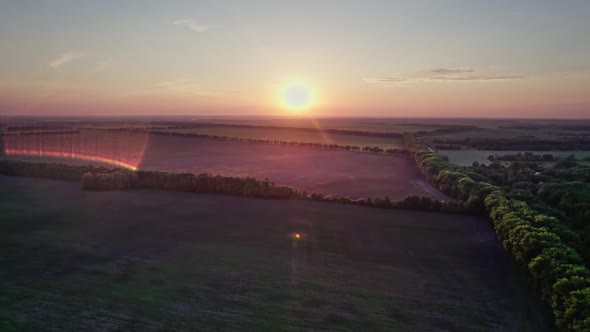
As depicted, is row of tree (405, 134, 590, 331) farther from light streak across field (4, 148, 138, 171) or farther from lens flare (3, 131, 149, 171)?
light streak across field (4, 148, 138, 171)

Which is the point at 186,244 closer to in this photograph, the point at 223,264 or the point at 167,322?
the point at 223,264

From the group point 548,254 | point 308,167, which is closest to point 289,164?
point 308,167

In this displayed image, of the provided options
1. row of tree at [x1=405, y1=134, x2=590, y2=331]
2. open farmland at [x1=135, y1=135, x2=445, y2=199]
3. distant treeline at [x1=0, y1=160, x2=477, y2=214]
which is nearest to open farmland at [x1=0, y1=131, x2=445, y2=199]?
open farmland at [x1=135, y1=135, x2=445, y2=199]

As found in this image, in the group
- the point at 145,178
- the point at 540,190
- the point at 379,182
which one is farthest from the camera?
the point at 379,182

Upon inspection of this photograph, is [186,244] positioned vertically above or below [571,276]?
below

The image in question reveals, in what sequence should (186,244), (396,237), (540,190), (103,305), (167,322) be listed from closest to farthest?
(167,322)
(103,305)
(186,244)
(396,237)
(540,190)

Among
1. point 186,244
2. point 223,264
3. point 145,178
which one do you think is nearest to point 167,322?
point 223,264

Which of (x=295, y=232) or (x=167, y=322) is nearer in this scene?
(x=167, y=322)

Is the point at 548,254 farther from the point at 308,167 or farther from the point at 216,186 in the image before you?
the point at 308,167
